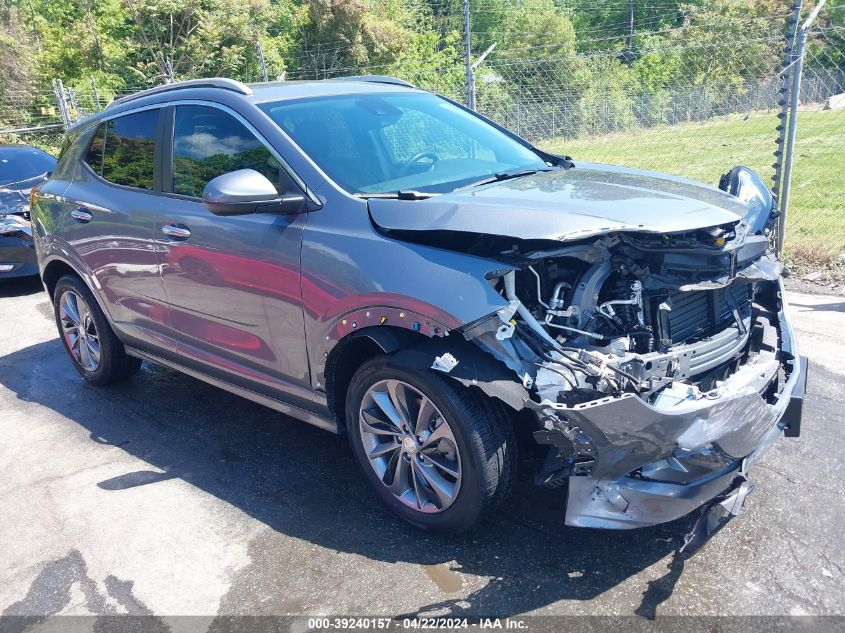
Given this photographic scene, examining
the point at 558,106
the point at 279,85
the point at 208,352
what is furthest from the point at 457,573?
the point at 558,106

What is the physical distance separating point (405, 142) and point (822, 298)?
4310 mm

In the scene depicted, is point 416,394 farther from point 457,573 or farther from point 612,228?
point 612,228

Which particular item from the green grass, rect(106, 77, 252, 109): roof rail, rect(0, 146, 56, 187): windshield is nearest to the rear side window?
rect(106, 77, 252, 109): roof rail

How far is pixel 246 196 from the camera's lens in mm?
3238

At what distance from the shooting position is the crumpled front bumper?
2580 mm

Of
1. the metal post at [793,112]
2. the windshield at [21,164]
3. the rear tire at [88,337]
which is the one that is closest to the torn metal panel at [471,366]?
the rear tire at [88,337]

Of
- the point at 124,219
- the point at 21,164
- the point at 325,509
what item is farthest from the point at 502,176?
the point at 21,164

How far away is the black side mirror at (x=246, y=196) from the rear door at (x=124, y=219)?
989mm

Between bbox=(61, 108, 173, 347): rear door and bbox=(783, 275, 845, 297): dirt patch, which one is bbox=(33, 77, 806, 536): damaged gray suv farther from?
bbox=(783, 275, 845, 297): dirt patch

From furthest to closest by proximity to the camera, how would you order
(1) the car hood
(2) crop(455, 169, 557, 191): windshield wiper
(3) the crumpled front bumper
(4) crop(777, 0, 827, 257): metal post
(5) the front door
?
(4) crop(777, 0, 827, 257): metal post → (2) crop(455, 169, 557, 191): windshield wiper → (5) the front door → (1) the car hood → (3) the crumpled front bumper

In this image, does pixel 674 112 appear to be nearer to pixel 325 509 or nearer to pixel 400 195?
pixel 400 195

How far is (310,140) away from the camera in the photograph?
3594 mm

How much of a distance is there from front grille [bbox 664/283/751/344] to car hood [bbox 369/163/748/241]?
0.35 metres

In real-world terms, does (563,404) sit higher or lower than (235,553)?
higher
